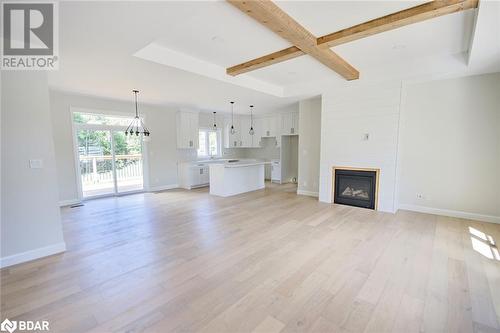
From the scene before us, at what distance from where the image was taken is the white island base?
20.3 feet

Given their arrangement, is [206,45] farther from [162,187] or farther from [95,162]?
[162,187]

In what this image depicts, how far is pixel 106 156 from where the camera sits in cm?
619

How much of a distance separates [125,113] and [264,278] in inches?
236

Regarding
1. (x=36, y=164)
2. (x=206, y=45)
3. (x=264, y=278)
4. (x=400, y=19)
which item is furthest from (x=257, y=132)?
(x=264, y=278)

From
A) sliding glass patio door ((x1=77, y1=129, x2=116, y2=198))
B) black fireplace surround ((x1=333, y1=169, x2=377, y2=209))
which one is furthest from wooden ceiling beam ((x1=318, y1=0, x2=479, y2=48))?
sliding glass patio door ((x1=77, y1=129, x2=116, y2=198))

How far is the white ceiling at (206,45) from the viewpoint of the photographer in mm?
2273

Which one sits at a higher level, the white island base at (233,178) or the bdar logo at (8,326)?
the white island base at (233,178)

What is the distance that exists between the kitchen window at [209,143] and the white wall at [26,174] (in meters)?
5.59

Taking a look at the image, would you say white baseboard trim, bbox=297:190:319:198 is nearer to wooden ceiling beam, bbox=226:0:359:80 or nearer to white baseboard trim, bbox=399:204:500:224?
white baseboard trim, bbox=399:204:500:224

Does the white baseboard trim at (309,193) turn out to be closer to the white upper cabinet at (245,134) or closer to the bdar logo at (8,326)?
the white upper cabinet at (245,134)

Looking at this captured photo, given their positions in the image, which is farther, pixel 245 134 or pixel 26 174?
pixel 245 134

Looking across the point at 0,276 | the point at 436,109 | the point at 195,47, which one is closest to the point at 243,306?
the point at 0,276

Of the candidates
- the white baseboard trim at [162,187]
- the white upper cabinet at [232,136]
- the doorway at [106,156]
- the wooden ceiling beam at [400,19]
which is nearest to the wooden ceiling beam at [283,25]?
the wooden ceiling beam at [400,19]

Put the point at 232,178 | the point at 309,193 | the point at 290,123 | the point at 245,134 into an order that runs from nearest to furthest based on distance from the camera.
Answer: the point at 309,193 < the point at 232,178 < the point at 290,123 < the point at 245,134
